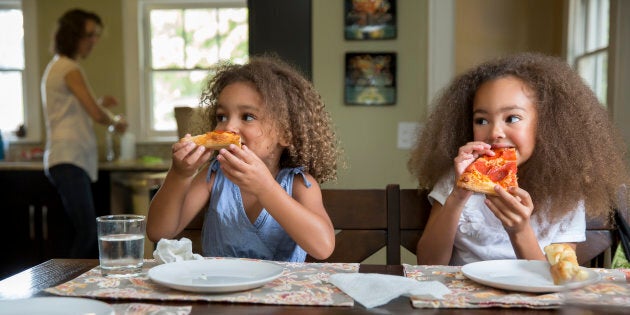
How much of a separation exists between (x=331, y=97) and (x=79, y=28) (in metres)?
1.57

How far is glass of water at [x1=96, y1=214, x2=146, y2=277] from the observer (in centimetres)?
124

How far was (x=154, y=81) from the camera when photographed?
549 centimetres

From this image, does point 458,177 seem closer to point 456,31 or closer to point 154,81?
point 456,31

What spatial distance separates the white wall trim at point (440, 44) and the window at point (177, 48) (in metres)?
2.64

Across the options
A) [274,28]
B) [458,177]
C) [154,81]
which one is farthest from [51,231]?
[458,177]

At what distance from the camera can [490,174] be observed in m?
1.51

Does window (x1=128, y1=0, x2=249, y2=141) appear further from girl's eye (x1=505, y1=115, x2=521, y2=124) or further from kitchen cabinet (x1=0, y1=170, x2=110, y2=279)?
girl's eye (x1=505, y1=115, x2=521, y2=124)

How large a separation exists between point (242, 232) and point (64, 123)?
231 centimetres

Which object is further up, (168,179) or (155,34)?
(155,34)

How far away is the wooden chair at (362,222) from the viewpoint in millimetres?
1827

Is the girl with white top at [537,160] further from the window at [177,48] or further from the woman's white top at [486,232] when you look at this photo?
the window at [177,48]

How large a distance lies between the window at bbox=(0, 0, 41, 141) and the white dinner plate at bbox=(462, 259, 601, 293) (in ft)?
16.2

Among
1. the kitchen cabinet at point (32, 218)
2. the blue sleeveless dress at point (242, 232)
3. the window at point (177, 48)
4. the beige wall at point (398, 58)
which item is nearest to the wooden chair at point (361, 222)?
the blue sleeveless dress at point (242, 232)

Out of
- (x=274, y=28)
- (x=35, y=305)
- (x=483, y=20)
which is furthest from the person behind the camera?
(x=483, y=20)
